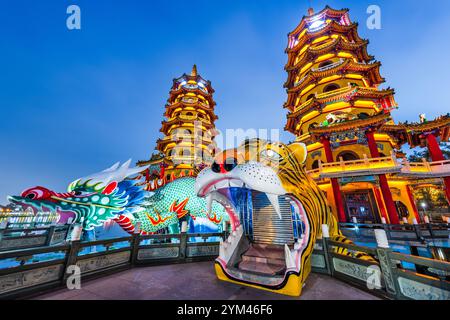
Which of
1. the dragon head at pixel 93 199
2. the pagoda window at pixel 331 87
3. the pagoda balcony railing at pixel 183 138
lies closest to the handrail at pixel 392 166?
the pagoda window at pixel 331 87

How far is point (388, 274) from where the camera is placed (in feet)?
9.69

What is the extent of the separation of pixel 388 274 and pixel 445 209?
1024 inches

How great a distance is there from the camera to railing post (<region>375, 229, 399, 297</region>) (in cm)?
287

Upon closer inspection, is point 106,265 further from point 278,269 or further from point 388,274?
point 388,274

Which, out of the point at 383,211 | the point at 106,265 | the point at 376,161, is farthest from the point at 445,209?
the point at 106,265

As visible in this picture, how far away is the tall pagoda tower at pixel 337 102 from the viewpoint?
11588mm

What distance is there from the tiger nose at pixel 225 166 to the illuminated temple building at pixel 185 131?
14.9 m

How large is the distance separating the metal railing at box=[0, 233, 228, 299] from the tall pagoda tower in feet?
33.6

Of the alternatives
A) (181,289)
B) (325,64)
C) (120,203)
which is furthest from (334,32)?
(181,289)

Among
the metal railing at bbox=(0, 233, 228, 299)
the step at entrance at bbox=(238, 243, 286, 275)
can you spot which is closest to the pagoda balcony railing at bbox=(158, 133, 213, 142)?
the metal railing at bbox=(0, 233, 228, 299)

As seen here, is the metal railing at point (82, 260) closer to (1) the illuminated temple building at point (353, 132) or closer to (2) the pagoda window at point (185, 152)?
(1) the illuminated temple building at point (353, 132)

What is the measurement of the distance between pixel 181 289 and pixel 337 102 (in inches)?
651

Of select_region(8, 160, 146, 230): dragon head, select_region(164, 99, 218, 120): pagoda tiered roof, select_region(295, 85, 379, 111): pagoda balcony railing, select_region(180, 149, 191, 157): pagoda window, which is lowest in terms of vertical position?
select_region(8, 160, 146, 230): dragon head

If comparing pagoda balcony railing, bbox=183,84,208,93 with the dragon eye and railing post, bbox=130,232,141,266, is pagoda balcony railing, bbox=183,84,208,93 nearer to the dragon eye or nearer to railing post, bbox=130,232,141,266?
railing post, bbox=130,232,141,266
